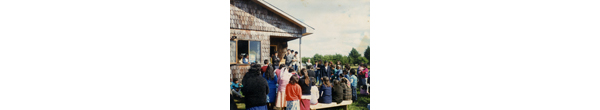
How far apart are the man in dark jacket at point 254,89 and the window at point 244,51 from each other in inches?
5.9

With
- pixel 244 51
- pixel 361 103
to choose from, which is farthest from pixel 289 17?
pixel 361 103

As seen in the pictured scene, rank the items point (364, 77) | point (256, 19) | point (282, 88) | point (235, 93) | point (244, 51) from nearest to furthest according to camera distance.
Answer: point (235, 93), point (244, 51), point (256, 19), point (282, 88), point (364, 77)

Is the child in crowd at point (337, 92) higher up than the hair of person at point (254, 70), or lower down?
lower down

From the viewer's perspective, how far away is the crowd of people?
4176 mm

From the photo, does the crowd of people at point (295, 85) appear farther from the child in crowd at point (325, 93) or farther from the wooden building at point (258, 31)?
the wooden building at point (258, 31)

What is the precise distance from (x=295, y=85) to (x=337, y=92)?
784mm

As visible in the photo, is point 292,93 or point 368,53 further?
point 368,53

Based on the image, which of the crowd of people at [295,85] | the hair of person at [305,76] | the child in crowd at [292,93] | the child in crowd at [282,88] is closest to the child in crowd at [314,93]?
the crowd of people at [295,85]

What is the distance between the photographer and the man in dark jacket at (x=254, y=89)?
4.16m

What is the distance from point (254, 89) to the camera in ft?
13.7

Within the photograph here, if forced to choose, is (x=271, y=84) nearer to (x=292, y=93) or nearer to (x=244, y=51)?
(x=292, y=93)

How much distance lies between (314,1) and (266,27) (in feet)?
2.70

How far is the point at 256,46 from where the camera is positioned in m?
4.34

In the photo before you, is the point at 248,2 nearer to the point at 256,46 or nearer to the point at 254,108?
the point at 256,46
